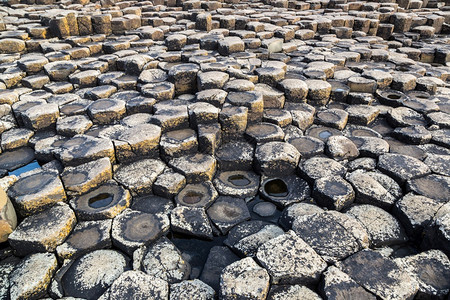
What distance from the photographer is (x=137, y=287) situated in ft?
6.43

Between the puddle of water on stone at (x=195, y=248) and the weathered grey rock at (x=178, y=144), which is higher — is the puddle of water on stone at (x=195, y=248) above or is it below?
below

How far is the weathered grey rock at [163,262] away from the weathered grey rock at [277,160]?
3.83 ft

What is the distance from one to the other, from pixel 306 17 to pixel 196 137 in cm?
539

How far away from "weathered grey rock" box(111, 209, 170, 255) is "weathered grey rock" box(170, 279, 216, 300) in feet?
1.54

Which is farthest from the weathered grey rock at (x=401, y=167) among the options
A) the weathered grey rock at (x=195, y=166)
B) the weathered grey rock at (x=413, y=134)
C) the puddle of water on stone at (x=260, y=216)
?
the weathered grey rock at (x=195, y=166)

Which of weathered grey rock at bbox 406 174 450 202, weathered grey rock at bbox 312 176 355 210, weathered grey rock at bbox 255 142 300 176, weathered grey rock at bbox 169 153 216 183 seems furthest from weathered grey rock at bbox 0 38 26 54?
weathered grey rock at bbox 406 174 450 202

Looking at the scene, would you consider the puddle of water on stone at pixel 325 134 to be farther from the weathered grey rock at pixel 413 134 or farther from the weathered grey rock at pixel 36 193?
the weathered grey rock at pixel 36 193

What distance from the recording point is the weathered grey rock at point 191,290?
1.94 metres

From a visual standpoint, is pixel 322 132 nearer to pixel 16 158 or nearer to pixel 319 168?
pixel 319 168

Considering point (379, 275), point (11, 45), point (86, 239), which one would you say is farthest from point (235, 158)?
point (11, 45)

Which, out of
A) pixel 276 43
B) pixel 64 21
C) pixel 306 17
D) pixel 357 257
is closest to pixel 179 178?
pixel 357 257

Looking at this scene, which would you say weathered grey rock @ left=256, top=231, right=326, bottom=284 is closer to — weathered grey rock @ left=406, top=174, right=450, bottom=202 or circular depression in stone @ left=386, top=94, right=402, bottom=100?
weathered grey rock @ left=406, top=174, right=450, bottom=202

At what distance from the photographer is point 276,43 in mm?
5512

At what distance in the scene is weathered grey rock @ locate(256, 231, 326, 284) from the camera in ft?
6.34
